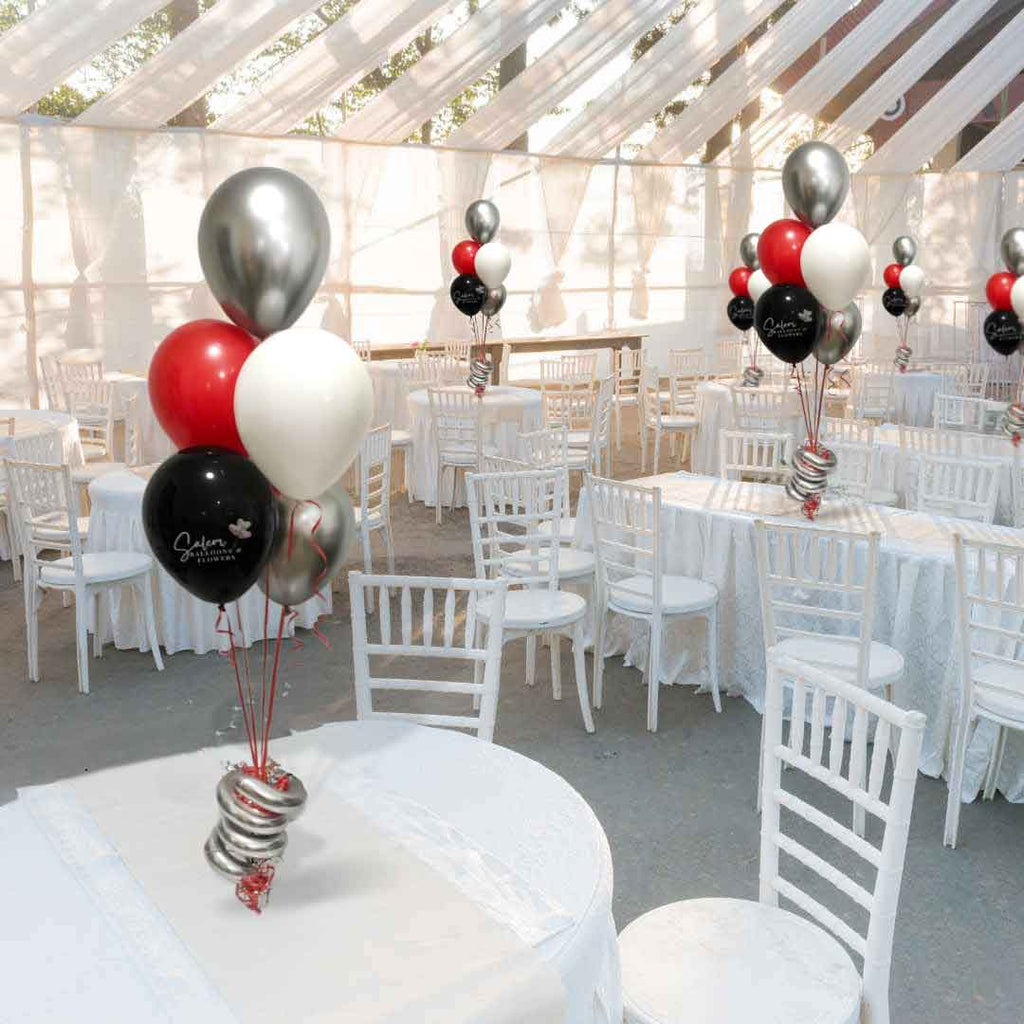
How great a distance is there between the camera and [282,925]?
5.66ft

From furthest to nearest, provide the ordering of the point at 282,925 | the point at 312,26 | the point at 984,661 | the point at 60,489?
the point at 312,26, the point at 60,489, the point at 984,661, the point at 282,925

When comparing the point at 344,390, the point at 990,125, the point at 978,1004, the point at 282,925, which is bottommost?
the point at 978,1004

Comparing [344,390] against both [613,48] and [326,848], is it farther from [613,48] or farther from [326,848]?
[613,48]

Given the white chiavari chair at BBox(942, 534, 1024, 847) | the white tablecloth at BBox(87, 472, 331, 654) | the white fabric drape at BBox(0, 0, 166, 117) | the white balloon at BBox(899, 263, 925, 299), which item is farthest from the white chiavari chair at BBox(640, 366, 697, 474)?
the white chiavari chair at BBox(942, 534, 1024, 847)

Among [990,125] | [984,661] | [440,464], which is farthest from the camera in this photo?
[990,125]

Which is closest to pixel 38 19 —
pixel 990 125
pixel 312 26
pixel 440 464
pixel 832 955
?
pixel 440 464

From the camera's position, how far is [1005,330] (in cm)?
702

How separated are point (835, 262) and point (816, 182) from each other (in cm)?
50

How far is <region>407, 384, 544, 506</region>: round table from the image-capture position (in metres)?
7.68

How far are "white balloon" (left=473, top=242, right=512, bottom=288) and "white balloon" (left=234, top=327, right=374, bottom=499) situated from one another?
20.6ft

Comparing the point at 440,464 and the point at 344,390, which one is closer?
the point at 344,390

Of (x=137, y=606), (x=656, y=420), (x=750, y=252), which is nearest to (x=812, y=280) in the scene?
(x=137, y=606)

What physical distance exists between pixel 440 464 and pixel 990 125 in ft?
43.7

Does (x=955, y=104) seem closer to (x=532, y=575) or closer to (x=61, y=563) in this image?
(x=532, y=575)
